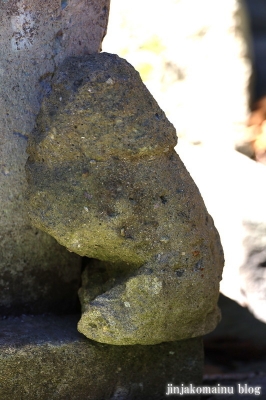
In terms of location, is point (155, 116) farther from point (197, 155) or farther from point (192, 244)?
point (197, 155)

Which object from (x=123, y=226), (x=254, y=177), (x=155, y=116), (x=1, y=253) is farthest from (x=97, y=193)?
(x=254, y=177)

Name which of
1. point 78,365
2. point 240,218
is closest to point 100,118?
point 78,365

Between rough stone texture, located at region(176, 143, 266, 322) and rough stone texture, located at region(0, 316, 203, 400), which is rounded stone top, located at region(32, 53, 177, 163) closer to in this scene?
rough stone texture, located at region(0, 316, 203, 400)

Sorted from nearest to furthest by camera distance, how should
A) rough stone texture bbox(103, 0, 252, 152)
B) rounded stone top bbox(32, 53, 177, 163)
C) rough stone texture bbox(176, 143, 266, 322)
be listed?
rounded stone top bbox(32, 53, 177, 163) → rough stone texture bbox(176, 143, 266, 322) → rough stone texture bbox(103, 0, 252, 152)

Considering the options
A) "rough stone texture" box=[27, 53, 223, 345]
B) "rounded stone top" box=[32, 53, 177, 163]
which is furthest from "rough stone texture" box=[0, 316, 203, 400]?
"rounded stone top" box=[32, 53, 177, 163]

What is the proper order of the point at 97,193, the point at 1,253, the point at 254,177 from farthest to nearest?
1. the point at 254,177
2. the point at 1,253
3. the point at 97,193

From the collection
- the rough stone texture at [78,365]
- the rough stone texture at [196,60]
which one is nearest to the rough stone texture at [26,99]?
the rough stone texture at [78,365]

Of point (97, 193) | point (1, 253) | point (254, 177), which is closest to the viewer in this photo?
point (97, 193)
